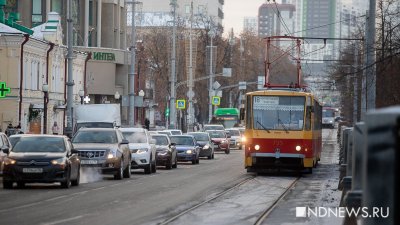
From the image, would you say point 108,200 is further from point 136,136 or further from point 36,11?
point 36,11

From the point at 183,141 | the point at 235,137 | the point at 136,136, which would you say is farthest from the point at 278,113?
the point at 235,137

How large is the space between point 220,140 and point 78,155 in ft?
132

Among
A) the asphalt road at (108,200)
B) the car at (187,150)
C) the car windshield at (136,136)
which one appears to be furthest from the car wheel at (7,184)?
the car at (187,150)

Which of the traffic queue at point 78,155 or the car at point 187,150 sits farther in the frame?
the car at point 187,150

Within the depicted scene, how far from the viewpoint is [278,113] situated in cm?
3622

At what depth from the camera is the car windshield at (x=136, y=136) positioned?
127 ft

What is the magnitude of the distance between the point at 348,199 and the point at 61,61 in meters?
64.1

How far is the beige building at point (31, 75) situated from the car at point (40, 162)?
3139 cm

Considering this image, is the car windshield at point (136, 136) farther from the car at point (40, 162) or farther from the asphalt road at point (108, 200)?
the car at point (40, 162)

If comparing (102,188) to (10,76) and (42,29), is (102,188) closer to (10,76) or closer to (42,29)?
(10,76)

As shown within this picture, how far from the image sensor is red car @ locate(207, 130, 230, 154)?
70625 mm

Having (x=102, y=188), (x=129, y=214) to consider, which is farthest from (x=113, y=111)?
(x=129, y=214)

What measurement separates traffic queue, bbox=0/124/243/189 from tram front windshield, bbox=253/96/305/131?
13.8ft

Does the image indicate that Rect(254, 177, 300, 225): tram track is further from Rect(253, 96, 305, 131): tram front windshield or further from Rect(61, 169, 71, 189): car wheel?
Rect(253, 96, 305, 131): tram front windshield
